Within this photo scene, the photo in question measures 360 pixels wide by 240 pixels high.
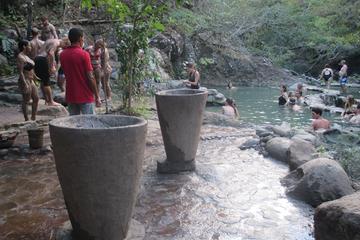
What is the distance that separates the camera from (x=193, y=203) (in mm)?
4637

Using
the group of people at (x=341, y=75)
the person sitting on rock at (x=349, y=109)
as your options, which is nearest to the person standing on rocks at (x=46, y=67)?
the person sitting on rock at (x=349, y=109)

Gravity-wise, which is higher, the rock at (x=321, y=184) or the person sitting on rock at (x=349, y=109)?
the rock at (x=321, y=184)

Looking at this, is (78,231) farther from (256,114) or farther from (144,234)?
(256,114)

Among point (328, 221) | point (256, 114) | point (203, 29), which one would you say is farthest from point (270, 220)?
point (203, 29)

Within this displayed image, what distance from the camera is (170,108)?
544 centimetres

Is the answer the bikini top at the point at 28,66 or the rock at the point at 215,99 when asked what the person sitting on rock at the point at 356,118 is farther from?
the bikini top at the point at 28,66

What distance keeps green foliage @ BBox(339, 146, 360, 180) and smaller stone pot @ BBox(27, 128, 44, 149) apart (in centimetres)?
453

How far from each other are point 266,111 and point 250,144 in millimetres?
8420

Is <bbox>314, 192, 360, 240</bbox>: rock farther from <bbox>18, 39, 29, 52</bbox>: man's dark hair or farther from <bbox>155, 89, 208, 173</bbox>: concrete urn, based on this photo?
<bbox>18, 39, 29, 52</bbox>: man's dark hair

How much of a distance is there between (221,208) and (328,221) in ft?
4.65

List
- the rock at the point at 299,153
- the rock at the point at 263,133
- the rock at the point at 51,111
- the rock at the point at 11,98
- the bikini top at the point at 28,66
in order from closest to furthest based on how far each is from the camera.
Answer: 1. the rock at the point at 299,153
2. the bikini top at the point at 28,66
3. the rock at the point at 263,133
4. the rock at the point at 51,111
5. the rock at the point at 11,98

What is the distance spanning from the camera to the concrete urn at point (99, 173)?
10.1ft

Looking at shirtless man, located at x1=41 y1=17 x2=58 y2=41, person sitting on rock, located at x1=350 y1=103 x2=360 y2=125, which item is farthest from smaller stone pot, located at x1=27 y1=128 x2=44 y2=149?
person sitting on rock, located at x1=350 y1=103 x2=360 y2=125

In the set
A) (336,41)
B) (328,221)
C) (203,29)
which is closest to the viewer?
(328,221)
